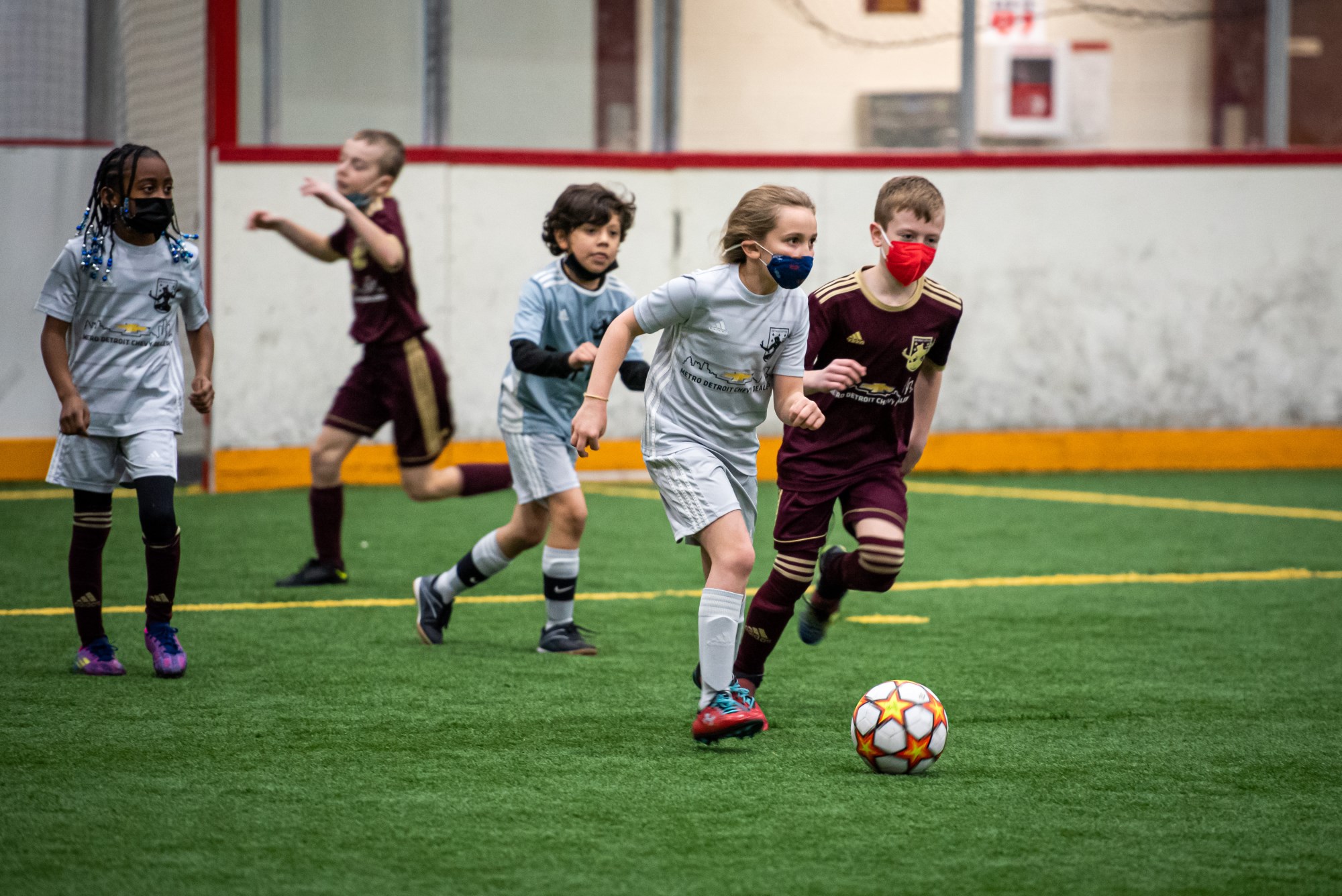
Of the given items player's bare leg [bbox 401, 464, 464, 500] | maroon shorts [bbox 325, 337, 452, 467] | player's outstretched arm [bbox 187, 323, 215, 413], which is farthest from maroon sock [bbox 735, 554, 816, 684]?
maroon shorts [bbox 325, 337, 452, 467]

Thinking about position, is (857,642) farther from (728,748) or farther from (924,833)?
(924,833)

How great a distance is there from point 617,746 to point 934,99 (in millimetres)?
8181

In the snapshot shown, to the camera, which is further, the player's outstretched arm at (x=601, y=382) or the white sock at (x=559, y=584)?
the white sock at (x=559, y=584)

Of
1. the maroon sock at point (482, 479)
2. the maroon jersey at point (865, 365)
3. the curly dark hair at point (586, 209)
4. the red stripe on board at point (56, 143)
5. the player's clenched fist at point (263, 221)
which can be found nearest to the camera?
the maroon jersey at point (865, 365)

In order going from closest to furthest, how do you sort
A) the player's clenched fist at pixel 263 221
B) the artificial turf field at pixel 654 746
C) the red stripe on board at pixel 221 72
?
the artificial turf field at pixel 654 746 → the player's clenched fist at pixel 263 221 → the red stripe on board at pixel 221 72

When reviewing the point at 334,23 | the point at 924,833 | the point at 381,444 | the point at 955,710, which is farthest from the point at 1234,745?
the point at 334,23

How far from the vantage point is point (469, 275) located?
35.7 ft

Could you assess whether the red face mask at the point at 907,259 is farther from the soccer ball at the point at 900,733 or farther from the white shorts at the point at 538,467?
the white shorts at the point at 538,467

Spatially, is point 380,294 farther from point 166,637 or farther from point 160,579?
point 166,637

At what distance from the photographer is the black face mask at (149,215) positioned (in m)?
5.08

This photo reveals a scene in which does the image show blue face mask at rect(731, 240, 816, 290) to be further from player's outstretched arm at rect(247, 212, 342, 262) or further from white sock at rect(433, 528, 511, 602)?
player's outstretched arm at rect(247, 212, 342, 262)

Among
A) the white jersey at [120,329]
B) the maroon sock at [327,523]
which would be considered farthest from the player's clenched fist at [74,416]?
the maroon sock at [327,523]

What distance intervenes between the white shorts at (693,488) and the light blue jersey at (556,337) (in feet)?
3.61

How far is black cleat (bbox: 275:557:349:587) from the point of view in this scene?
7016 millimetres
